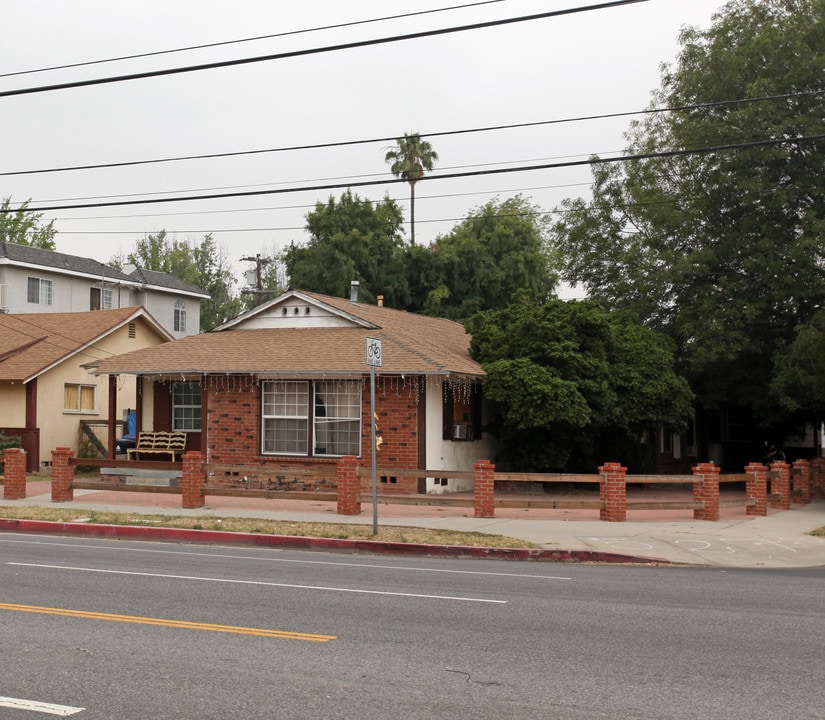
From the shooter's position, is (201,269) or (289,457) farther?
(201,269)

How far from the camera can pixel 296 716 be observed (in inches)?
231

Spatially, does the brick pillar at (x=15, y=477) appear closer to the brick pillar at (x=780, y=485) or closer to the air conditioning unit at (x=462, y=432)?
the air conditioning unit at (x=462, y=432)

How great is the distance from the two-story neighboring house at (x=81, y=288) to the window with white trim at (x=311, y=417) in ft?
75.5

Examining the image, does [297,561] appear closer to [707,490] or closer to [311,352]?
[707,490]

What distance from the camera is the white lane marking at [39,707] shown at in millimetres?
5922

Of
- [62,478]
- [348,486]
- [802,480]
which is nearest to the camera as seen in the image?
[348,486]

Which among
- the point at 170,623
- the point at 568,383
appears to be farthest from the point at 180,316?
the point at 170,623

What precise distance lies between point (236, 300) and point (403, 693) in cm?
6978

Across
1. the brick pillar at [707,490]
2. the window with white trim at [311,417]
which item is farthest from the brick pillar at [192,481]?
the brick pillar at [707,490]

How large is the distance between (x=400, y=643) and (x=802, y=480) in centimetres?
1877

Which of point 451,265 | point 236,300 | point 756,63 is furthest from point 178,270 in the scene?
point 756,63

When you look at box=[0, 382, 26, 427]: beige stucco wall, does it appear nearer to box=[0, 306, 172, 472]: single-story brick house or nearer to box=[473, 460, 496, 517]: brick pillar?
box=[0, 306, 172, 472]: single-story brick house

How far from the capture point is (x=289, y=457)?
79.6 feet

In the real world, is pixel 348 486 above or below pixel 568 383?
below
